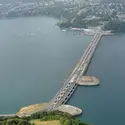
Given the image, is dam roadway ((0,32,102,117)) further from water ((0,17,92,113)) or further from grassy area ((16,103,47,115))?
water ((0,17,92,113))

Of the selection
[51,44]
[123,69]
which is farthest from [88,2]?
[123,69]

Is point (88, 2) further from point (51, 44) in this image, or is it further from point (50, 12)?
point (51, 44)

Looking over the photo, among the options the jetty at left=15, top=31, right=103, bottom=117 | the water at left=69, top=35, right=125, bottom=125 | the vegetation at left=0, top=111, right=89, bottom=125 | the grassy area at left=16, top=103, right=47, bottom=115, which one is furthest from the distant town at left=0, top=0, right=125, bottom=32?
the vegetation at left=0, top=111, right=89, bottom=125

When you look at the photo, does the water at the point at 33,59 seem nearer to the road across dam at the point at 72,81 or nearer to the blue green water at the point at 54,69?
the blue green water at the point at 54,69

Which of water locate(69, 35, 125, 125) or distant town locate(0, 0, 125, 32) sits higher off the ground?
distant town locate(0, 0, 125, 32)

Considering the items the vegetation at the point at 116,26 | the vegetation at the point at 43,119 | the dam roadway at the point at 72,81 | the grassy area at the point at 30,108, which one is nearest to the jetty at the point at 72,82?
the dam roadway at the point at 72,81

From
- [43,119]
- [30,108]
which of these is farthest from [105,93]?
[43,119]

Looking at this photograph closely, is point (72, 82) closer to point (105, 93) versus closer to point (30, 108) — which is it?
point (105, 93)
